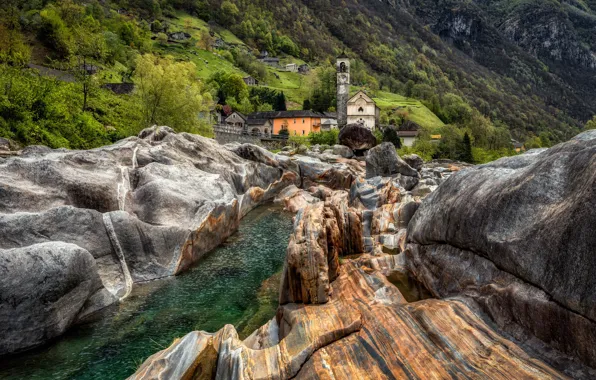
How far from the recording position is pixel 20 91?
34.9m

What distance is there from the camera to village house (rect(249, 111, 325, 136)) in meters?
117

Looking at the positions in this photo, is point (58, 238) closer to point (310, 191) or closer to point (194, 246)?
point (194, 246)

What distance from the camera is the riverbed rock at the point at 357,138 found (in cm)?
7819

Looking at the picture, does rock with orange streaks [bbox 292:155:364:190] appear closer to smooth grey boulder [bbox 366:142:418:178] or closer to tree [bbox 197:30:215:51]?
smooth grey boulder [bbox 366:142:418:178]

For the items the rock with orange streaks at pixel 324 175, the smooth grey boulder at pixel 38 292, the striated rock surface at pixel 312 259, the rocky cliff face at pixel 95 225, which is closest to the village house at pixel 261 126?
the rock with orange streaks at pixel 324 175

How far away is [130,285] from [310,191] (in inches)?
1230

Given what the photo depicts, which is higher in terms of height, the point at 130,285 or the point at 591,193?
the point at 591,193

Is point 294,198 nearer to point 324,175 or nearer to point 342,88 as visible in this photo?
point 324,175

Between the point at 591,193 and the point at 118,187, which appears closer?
the point at 591,193

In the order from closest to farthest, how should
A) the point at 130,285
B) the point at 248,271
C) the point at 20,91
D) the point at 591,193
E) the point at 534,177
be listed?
the point at 591,193 < the point at 534,177 < the point at 130,285 < the point at 248,271 < the point at 20,91

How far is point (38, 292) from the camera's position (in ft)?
46.1

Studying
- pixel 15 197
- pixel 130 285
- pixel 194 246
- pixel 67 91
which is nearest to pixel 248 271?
pixel 194 246

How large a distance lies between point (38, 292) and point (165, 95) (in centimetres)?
4356

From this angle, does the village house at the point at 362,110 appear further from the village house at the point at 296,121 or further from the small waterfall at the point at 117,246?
the small waterfall at the point at 117,246
